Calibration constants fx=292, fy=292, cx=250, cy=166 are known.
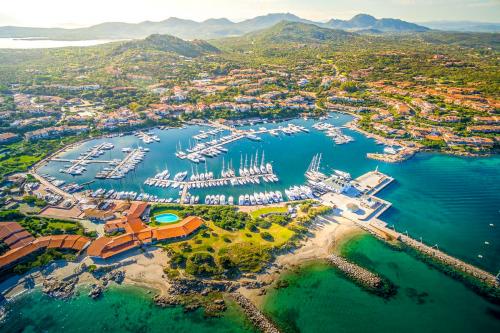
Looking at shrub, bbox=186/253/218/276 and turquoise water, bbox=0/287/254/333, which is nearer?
turquoise water, bbox=0/287/254/333

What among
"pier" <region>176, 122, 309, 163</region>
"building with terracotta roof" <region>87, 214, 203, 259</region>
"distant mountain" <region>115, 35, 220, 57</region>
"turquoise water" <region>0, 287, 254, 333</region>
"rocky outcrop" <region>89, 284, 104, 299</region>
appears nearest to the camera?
"turquoise water" <region>0, 287, 254, 333</region>

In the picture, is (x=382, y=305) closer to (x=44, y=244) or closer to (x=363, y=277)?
(x=363, y=277)

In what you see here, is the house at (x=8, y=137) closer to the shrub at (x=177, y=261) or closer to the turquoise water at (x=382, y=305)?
the shrub at (x=177, y=261)

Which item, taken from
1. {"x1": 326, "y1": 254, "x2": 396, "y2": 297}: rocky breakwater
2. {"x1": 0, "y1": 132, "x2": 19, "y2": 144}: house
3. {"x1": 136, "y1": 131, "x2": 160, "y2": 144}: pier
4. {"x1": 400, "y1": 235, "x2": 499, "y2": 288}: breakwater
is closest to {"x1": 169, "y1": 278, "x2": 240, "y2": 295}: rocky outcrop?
{"x1": 326, "y1": 254, "x2": 396, "y2": 297}: rocky breakwater

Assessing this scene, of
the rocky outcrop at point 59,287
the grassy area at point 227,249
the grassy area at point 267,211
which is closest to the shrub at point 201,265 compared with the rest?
the grassy area at point 227,249

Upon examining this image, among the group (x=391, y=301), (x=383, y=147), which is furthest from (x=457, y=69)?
(x=391, y=301)

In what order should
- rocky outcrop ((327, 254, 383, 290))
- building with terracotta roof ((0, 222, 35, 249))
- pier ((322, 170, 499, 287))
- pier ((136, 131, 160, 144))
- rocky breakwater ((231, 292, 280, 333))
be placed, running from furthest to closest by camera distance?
pier ((136, 131, 160, 144)) → building with terracotta roof ((0, 222, 35, 249)) → pier ((322, 170, 499, 287)) → rocky outcrop ((327, 254, 383, 290)) → rocky breakwater ((231, 292, 280, 333))

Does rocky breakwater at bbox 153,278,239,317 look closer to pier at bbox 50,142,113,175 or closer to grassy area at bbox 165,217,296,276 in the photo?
grassy area at bbox 165,217,296,276

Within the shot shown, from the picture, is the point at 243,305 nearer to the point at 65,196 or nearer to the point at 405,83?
the point at 65,196
